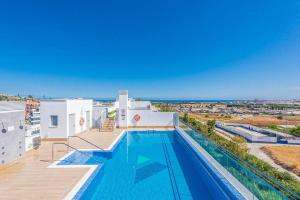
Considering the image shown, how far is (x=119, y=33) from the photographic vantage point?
22266 mm

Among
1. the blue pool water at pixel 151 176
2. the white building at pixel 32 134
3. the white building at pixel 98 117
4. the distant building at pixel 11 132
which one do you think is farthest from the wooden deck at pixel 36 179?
the white building at pixel 98 117

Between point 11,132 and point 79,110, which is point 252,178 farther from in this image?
point 79,110

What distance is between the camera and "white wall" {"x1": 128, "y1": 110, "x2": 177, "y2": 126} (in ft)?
59.9

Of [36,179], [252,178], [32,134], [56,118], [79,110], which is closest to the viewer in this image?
[252,178]

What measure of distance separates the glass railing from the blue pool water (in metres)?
0.40

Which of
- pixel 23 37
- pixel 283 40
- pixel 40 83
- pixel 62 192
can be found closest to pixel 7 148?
pixel 62 192

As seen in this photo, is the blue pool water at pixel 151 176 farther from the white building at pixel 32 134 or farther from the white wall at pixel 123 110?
the white wall at pixel 123 110

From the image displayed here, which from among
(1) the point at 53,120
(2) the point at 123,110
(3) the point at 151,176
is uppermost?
(2) the point at 123,110

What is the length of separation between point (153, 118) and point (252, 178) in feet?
46.6

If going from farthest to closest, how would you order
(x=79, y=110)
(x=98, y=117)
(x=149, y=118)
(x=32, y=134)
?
1. (x=149, y=118)
2. (x=98, y=117)
3. (x=79, y=110)
4. (x=32, y=134)

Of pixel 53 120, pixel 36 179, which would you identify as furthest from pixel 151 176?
pixel 53 120

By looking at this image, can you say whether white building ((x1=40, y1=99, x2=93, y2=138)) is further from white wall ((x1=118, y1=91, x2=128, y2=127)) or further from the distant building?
white wall ((x1=118, y1=91, x2=128, y2=127))

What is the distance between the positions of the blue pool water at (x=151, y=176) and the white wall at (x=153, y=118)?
272 inches

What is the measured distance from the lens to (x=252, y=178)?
14.4 feet
